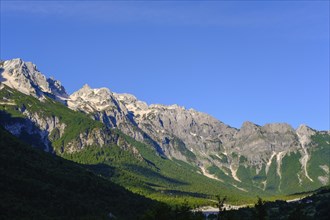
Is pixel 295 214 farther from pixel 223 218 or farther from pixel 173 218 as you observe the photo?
pixel 173 218

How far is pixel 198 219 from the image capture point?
413ft

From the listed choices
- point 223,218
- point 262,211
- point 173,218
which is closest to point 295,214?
point 262,211

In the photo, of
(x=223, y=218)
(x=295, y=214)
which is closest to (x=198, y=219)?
(x=223, y=218)

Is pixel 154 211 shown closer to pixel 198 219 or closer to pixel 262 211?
pixel 198 219

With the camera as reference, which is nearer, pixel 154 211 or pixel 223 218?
pixel 223 218

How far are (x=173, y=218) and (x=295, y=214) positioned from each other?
118 feet

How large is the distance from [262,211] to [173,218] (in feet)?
97.2

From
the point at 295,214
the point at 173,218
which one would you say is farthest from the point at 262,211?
the point at 173,218

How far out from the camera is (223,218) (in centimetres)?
11900

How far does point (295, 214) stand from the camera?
4889 inches

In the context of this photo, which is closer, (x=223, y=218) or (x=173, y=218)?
(x=223, y=218)

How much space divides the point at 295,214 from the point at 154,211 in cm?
4033

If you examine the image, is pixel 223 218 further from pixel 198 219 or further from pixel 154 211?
pixel 154 211

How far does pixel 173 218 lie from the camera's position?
13850cm
